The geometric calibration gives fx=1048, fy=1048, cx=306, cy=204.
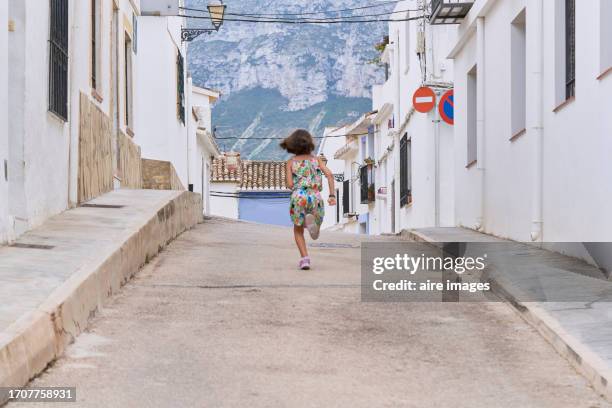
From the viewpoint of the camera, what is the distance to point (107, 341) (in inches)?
271

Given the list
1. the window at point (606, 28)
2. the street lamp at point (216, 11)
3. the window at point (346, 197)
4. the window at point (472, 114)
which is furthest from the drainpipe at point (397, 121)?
the window at point (606, 28)

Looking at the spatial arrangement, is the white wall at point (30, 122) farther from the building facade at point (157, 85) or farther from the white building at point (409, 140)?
the building facade at point (157, 85)

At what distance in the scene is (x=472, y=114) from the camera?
17578 millimetres

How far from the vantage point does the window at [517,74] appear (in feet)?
46.0

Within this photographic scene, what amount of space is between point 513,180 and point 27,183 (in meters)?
6.57

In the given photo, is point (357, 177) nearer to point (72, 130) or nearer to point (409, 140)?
point (409, 140)

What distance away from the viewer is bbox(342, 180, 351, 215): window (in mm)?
48447

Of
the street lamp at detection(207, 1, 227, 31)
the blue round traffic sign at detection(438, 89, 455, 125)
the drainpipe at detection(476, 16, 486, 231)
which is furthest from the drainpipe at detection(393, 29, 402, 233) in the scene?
the drainpipe at detection(476, 16, 486, 231)

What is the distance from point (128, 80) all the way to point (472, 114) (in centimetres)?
623

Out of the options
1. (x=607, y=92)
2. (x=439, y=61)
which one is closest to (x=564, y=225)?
(x=607, y=92)

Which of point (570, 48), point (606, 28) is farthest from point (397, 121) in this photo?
point (606, 28)

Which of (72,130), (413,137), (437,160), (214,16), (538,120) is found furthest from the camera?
(214,16)

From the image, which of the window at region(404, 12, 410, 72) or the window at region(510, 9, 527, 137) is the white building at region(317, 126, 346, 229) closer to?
the window at region(404, 12, 410, 72)

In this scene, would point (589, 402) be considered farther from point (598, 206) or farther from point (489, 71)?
point (489, 71)
